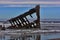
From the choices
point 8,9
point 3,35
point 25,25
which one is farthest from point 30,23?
point 8,9

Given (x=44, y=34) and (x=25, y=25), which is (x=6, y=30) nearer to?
(x=25, y=25)

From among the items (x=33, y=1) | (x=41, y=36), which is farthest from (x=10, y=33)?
(x=33, y=1)

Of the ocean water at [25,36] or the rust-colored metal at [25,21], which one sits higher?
the rust-colored metal at [25,21]

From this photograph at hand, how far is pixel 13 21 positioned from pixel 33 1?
0.86 metres

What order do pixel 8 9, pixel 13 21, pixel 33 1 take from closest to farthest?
1. pixel 13 21
2. pixel 33 1
3. pixel 8 9

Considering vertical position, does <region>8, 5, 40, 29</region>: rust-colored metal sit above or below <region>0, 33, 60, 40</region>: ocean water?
above

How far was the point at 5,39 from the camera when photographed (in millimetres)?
1342

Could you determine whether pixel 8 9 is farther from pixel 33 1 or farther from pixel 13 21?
pixel 13 21

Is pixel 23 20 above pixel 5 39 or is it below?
above

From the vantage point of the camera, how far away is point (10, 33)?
1298 mm

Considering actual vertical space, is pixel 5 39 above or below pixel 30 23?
below

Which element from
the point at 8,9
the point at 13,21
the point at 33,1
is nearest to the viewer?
the point at 13,21

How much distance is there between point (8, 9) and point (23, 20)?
1073mm

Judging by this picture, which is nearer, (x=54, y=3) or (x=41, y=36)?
(x=41, y=36)
